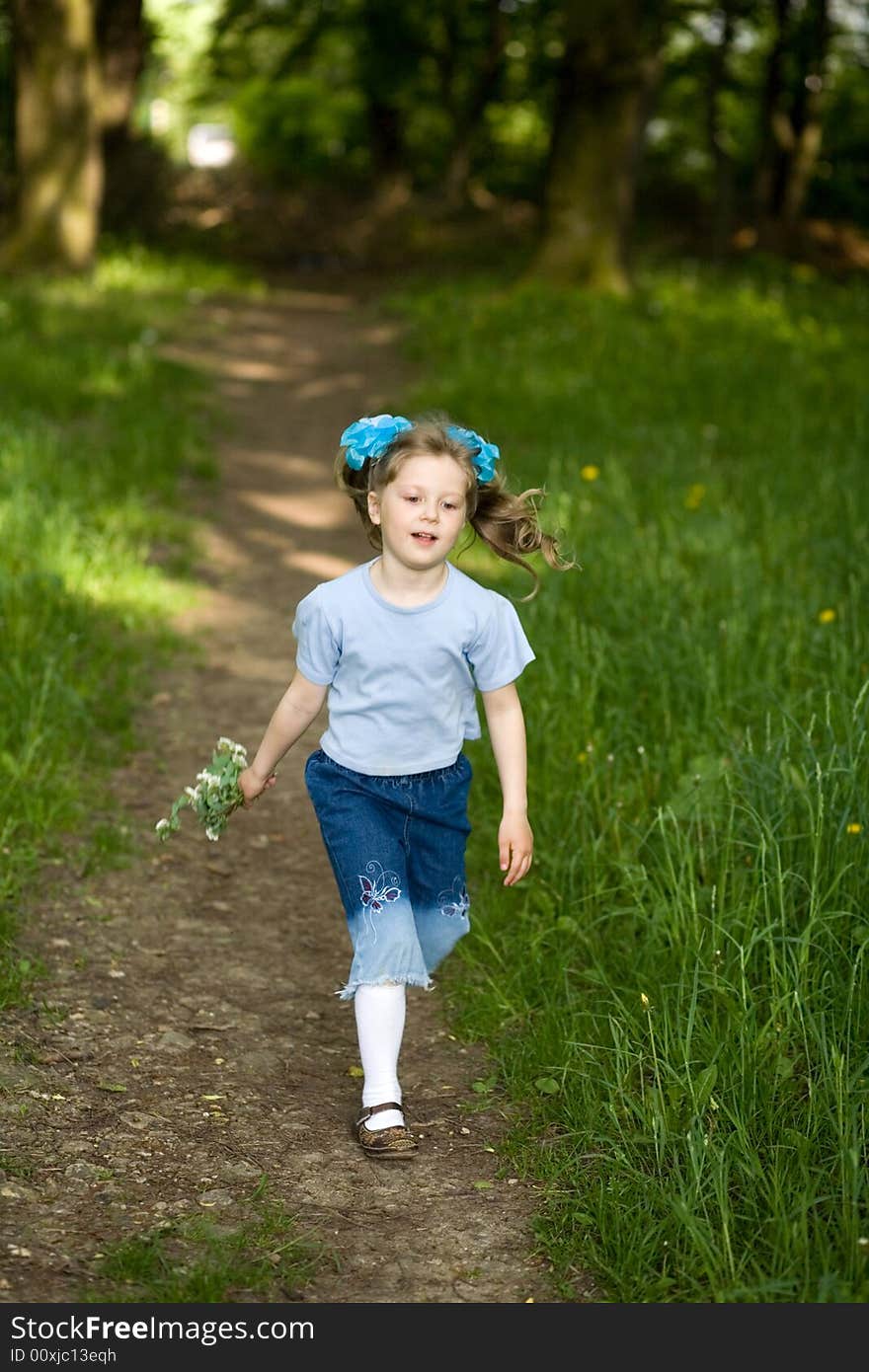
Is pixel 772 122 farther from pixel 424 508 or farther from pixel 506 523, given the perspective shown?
pixel 424 508

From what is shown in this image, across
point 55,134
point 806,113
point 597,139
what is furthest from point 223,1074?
point 806,113

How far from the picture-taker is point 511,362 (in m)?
10.6

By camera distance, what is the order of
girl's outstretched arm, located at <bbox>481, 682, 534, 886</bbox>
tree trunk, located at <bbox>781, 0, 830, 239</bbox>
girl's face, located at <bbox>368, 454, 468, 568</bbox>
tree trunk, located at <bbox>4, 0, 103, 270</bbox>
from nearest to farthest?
girl's face, located at <bbox>368, 454, 468, 568</bbox> → girl's outstretched arm, located at <bbox>481, 682, 534, 886</bbox> → tree trunk, located at <bbox>4, 0, 103, 270</bbox> → tree trunk, located at <bbox>781, 0, 830, 239</bbox>

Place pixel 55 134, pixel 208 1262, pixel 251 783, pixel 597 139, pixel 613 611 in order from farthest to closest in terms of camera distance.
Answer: pixel 55 134 → pixel 597 139 → pixel 613 611 → pixel 251 783 → pixel 208 1262

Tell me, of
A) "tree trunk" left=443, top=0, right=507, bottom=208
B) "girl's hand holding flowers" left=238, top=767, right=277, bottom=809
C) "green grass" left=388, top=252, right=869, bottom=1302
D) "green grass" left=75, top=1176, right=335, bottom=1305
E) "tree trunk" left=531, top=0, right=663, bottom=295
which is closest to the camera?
"green grass" left=75, top=1176, right=335, bottom=1305

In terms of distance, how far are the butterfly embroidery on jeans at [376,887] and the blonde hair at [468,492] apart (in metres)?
0.69

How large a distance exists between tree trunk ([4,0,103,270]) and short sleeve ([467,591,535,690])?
11.6m

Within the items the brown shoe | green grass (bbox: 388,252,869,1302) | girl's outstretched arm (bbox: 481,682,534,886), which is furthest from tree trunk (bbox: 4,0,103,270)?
the brown shoe

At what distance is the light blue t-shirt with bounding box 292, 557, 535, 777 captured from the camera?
10.6 ft

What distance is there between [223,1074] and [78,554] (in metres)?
3.38

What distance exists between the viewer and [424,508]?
10.4 feet

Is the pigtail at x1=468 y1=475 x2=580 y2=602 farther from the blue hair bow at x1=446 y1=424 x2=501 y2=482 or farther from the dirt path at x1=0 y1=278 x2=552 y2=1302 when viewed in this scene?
the dirt path at x1=0 y1=278 x2=552 y2=1302

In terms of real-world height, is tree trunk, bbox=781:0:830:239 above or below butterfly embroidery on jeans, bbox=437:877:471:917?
above

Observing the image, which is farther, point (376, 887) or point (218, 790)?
point (218, 790)
